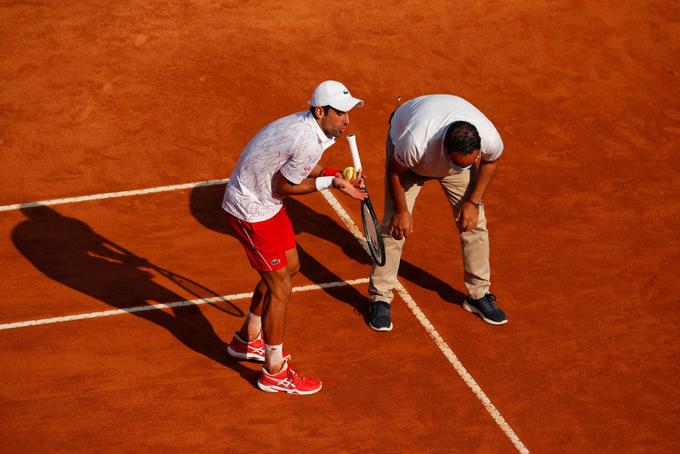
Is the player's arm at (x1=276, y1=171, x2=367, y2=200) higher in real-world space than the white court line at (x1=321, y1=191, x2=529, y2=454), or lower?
higher

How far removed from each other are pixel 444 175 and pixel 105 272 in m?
3.68

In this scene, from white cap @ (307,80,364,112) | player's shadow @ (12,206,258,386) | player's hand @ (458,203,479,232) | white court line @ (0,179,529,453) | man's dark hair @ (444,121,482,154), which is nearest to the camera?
white cap @ (307,80,364,112)

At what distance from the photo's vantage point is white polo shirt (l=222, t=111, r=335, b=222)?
721cm

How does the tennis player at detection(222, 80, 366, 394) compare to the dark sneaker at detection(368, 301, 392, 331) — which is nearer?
the tennis player at detection(222, 80, 366, 394)

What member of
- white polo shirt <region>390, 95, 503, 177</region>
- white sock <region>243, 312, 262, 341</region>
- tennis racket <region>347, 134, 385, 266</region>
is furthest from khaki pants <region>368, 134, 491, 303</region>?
white sock <region>243, 312, 262, 341</region>

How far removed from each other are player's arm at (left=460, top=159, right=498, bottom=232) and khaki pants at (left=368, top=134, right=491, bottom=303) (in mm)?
189

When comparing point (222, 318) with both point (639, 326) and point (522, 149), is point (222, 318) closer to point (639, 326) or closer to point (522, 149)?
point (639, 326)

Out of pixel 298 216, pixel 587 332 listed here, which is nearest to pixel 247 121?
pixel 298 216

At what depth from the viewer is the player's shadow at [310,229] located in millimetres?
9562

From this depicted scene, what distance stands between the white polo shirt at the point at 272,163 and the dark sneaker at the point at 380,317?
1.84 meters

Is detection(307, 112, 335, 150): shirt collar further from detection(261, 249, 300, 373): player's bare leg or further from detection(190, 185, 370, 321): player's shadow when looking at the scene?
detection(190, 185, 370, 321): player's shadow

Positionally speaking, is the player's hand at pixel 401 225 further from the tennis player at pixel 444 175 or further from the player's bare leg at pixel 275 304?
the player's bare leg at pixel 275 304

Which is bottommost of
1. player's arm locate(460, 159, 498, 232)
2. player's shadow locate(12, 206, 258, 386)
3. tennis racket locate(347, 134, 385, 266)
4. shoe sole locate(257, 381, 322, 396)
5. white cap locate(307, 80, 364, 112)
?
shoe sole locate(257, 381, 322, 396)

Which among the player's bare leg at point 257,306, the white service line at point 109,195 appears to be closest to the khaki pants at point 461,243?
the player's bare leg at point 257,306
